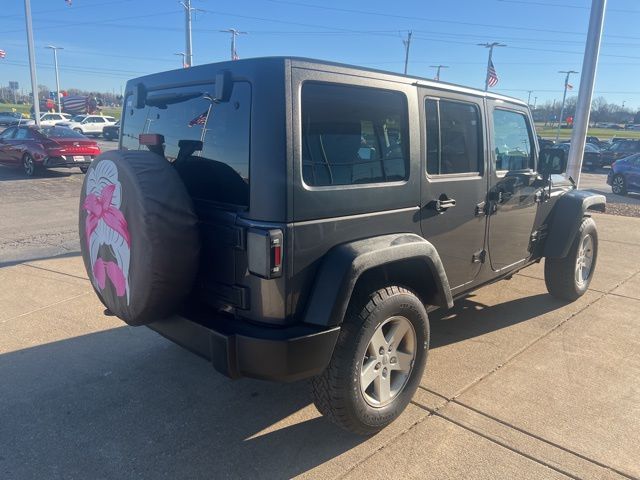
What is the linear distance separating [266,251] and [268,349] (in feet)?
1.53

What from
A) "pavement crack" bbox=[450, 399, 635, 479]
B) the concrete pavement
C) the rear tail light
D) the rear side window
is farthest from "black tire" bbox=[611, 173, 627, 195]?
the rear tail light

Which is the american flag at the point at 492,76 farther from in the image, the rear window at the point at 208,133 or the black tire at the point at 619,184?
the rear window at the point at 208,133

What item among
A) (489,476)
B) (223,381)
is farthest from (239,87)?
(489,476)

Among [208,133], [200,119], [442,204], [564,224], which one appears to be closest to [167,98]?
[200,119]

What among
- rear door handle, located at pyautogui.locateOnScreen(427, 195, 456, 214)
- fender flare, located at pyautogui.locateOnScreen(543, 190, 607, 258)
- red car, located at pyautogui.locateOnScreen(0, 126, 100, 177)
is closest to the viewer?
rear door handle, located at pyautogui.locateOnScreen(427, 195, 456, 214)

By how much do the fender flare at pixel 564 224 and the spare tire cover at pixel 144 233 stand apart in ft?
11.6

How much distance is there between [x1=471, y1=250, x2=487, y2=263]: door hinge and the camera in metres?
3.65

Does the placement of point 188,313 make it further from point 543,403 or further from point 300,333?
point 543,403

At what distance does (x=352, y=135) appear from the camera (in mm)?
2637

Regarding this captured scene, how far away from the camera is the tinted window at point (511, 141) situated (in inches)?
150

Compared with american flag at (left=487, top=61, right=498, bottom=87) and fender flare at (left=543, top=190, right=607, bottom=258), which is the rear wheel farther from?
american flag at (left=487, top=61, right=498, bottom=87)

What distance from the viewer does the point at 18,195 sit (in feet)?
36.5

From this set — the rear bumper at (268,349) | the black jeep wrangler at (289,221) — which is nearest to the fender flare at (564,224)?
the black jeep wrangler at (289,221)

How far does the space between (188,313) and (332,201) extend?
1.00 meters
